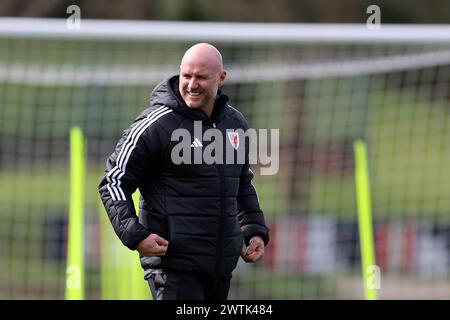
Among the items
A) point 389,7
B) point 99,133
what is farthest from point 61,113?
point 389,7

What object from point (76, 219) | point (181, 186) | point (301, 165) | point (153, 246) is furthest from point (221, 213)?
point (301, 165)

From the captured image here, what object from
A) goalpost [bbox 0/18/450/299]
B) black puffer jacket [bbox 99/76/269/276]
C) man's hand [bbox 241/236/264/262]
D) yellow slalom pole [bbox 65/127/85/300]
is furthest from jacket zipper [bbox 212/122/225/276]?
goalpost [bbox 0/18/450/299]

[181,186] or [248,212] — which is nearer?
[181,186]

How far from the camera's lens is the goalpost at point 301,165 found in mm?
9523

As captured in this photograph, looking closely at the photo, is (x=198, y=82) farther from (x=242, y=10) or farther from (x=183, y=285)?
(x=242, y=10)

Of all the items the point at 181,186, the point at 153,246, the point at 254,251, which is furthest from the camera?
the point at 254,251

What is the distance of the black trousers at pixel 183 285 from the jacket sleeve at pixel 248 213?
0.35m

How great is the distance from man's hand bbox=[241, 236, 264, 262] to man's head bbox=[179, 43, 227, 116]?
765 mm

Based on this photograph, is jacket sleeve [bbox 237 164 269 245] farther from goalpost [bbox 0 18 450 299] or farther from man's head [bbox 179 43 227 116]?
goalpost [bbox 0 18 450 299]

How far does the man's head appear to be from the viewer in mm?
5656

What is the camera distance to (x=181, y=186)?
5684mm

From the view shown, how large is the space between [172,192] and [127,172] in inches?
9.2

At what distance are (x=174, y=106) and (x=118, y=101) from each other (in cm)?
416

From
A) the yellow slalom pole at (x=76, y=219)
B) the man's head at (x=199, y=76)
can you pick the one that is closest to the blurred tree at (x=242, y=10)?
the yellow slalom pole at (x=76, y=219)
